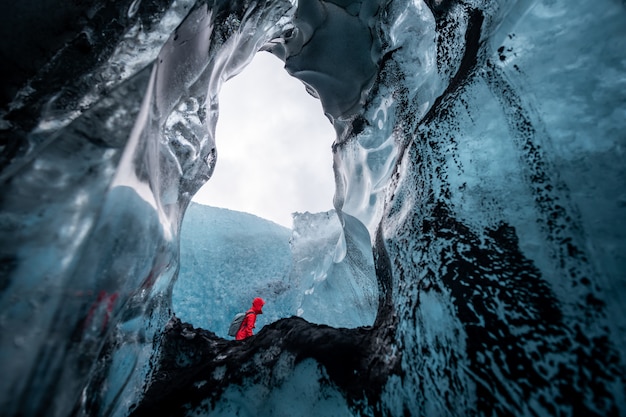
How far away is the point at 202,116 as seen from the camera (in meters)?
1.57

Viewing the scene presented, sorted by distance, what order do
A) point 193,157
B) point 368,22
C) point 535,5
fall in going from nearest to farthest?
point 535,5
point 193,157
point 368,22

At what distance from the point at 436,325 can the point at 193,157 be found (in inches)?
52.9

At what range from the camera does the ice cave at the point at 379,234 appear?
0.61 meters

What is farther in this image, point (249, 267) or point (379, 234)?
point (249, 267)

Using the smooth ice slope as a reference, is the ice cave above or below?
below

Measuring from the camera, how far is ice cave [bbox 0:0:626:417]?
0.61 metres

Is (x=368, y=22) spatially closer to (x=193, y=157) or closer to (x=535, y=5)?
(x=535, y=5)

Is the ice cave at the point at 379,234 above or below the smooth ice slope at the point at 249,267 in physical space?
below

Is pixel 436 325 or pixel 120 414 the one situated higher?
pixel 436 325

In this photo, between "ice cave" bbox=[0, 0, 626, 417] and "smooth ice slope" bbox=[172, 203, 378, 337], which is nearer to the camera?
"ice cave" bbox=[0, 0, 626, 417]

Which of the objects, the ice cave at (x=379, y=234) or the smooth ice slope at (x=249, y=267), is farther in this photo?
the smooth ice slope at (x=249, y=267)

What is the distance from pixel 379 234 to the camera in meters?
1.51

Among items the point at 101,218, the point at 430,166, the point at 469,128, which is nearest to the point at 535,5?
the point at 469,128

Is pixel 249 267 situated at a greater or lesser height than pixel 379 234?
greater
